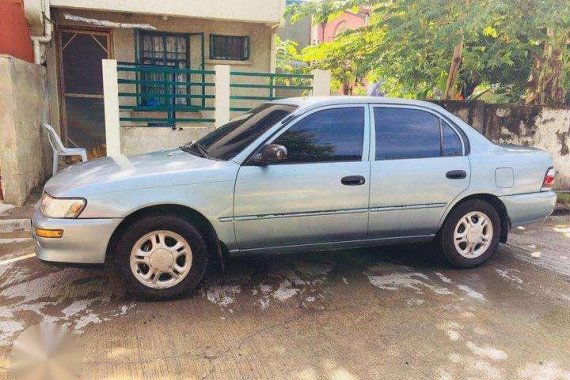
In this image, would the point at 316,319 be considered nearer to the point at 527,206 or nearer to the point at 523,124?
the point at 527,206

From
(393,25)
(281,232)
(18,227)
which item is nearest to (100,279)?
(281,232)

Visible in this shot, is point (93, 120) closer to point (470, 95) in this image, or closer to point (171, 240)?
point (171, 240)

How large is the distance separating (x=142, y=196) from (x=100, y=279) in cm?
109

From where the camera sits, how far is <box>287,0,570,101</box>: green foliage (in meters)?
7.25

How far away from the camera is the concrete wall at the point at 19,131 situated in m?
6.22

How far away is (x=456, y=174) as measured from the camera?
4512 mm

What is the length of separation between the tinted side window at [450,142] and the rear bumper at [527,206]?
0.68 metres

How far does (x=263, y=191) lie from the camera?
3930mm

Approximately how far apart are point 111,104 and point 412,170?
16.9 ft

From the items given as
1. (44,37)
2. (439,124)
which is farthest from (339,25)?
(439,124)

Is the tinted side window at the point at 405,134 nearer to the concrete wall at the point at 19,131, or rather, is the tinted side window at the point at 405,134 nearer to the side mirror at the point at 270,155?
the side mirror at the point at 270,155

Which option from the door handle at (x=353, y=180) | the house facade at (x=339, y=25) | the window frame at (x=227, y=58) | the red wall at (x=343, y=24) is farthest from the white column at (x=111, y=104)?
the red wall at (x=343, y=24)

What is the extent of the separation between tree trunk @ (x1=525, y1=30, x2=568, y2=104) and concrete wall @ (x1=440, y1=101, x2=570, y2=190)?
21.1 inches

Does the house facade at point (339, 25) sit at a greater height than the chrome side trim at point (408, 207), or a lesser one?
greater
